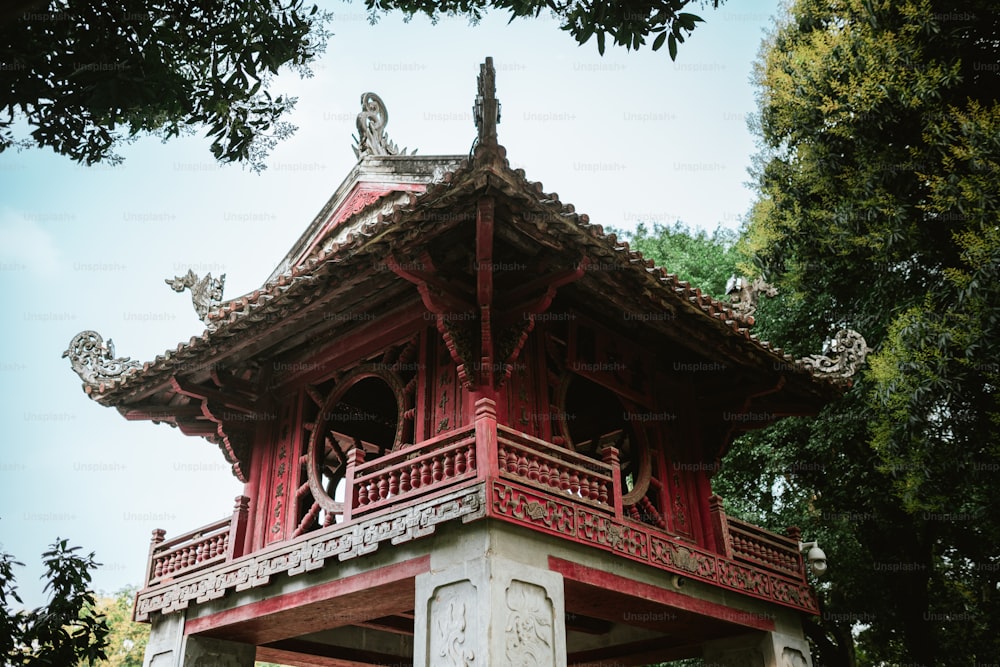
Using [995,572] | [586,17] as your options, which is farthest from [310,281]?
[995,572]

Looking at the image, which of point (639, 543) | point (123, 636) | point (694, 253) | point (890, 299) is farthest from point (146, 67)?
point (123, 636)

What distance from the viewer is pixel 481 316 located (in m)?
8.43

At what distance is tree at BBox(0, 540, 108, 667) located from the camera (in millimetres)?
5867

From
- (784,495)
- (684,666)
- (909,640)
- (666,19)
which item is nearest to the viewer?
(666,19)

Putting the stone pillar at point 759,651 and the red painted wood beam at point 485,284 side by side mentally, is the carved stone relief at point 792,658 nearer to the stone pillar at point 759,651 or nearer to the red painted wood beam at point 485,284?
the stone pillar at point 759,651

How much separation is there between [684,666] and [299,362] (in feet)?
31.1

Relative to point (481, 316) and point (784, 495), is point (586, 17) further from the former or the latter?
point (784, 495)

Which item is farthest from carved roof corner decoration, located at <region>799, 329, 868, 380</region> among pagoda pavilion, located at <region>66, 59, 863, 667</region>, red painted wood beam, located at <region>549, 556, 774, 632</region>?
red painted wood beam, located at <region>549, 556, 774, 632</region>

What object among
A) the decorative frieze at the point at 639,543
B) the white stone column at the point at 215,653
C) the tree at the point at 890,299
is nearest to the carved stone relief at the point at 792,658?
the decorative frieze at the point at 639,543

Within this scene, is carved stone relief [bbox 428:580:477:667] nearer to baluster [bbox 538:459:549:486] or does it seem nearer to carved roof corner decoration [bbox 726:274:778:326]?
baluster [bbox 538:459:549:486]

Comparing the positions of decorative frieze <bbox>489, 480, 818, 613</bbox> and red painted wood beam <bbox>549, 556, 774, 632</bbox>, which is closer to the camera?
decorative frieze <bbox>489, 480, 818, 613</bbox>

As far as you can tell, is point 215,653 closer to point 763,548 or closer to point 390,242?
point 390,242

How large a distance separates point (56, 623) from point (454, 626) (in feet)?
9.62

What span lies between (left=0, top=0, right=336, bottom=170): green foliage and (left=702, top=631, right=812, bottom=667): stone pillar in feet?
24.0
